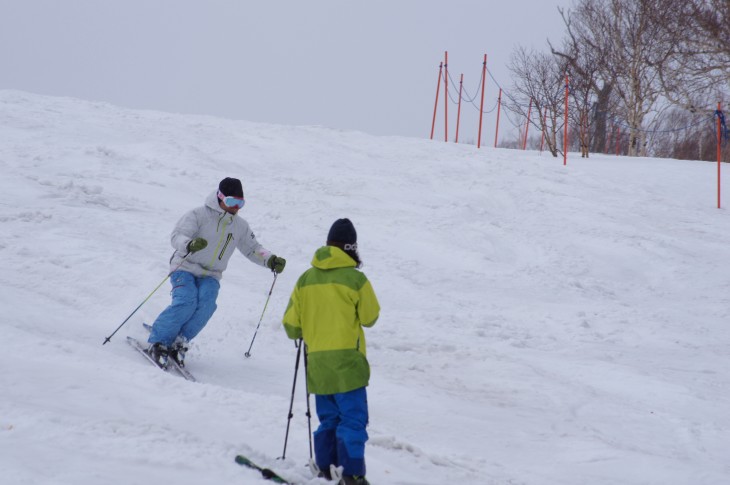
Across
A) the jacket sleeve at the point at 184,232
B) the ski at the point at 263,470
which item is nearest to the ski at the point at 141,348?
the jacket sleeve at the point at 184,232

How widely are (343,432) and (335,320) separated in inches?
24.3

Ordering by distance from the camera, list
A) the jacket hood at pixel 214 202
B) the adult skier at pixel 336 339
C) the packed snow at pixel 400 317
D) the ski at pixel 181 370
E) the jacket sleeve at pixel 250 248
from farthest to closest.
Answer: the jacket sleeve at pixel 250 248
the jacket hood at pixel 214 202
the ski at pixel 181 370
the packed snow at pixel 400 317
the adult skier at pixel 336 339

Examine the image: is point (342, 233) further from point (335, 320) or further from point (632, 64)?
point (632, 64)

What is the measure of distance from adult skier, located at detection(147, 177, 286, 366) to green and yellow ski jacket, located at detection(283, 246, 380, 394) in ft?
6.82

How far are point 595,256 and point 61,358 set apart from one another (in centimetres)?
815

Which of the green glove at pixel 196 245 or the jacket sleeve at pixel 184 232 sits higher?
the jacket sleeve at pixel 184 232

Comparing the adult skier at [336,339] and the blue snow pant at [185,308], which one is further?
the blue snow pant at [185,308]

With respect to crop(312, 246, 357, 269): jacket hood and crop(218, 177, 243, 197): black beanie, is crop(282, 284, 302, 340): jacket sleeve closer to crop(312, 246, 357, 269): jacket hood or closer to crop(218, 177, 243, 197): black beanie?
crop(312, 246, 357, 269): jacket hood

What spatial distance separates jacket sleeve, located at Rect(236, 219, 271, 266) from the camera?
5973 mm

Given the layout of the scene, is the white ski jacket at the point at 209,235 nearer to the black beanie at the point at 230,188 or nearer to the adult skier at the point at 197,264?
the adult skier at the point at 197,264

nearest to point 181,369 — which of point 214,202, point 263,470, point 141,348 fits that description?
point 141,348

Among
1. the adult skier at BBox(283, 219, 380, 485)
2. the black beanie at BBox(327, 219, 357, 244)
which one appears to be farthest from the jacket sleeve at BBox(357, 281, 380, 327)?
the black beanie at BBox(327, 219, 357, 244)

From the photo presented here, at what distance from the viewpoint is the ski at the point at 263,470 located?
129 inches

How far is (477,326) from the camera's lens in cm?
763
